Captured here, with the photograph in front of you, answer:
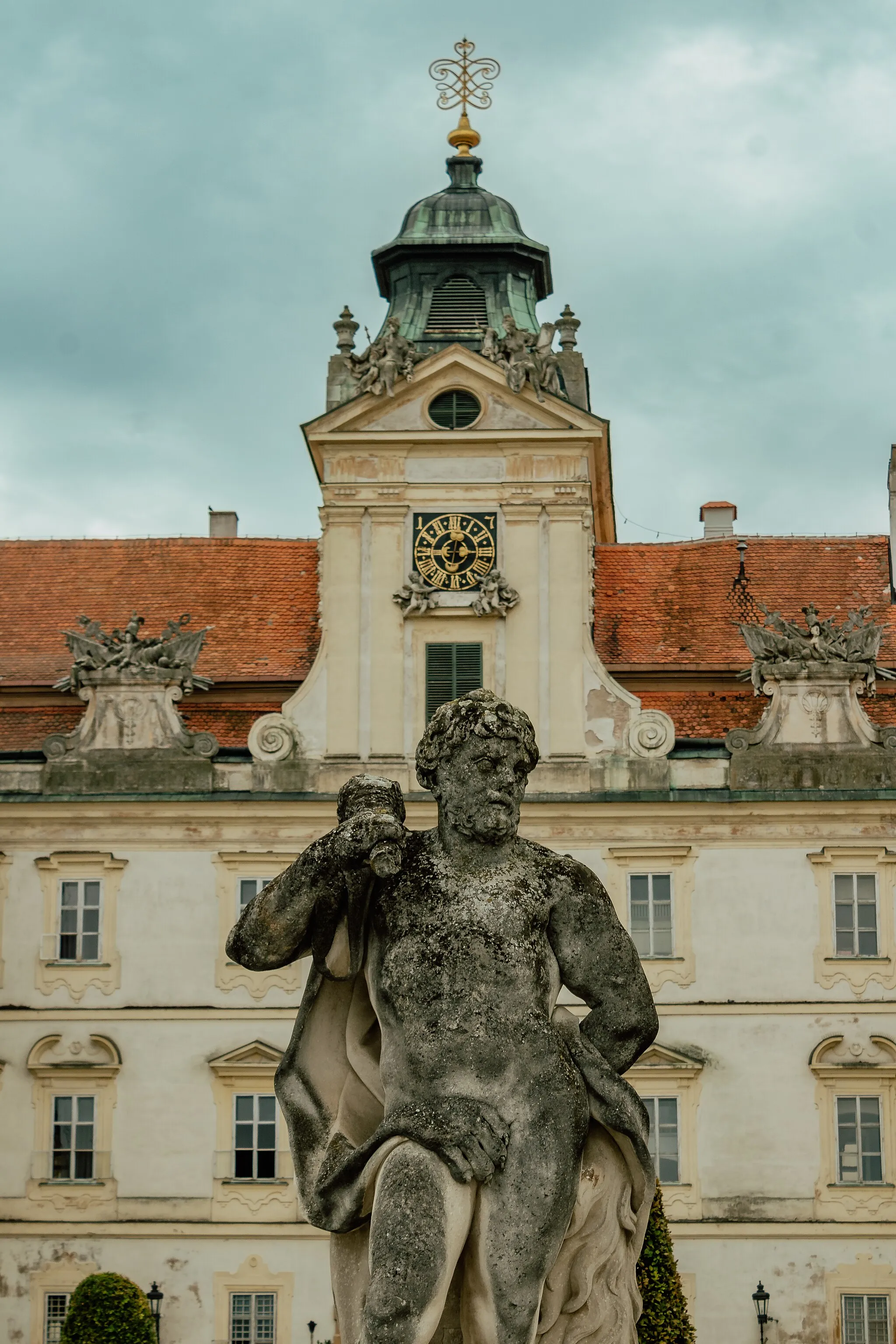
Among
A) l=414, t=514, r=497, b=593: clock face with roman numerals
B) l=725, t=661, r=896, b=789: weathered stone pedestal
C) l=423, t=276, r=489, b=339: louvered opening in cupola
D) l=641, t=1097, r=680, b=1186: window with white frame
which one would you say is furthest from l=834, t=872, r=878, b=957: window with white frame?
l=423, t=276, r=489, b=339: louvered opening in cupola

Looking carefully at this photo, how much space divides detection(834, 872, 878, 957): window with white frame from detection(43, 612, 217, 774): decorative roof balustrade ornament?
32.0 ft

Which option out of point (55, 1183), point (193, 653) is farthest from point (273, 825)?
point (55, 1183)

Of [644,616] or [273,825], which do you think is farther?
[644,616]

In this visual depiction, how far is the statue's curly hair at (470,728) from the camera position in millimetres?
6758

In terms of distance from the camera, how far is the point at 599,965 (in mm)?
6770

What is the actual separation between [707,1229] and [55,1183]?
9586 millimetres

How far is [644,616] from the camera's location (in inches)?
1624

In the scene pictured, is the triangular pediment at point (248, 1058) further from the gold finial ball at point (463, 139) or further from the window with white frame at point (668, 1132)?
the gold finial ball at point (463, 139)

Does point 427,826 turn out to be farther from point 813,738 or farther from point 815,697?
point 815,697

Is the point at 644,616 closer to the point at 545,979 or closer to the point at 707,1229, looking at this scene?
the point at 707,1229

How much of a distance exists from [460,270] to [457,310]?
926 millimetres

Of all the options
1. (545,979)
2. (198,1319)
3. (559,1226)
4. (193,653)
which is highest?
(193,653)

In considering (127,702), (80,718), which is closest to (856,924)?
(127,702)

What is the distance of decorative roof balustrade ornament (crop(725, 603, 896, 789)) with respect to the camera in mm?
37406
